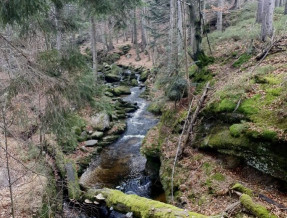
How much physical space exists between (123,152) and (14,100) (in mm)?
7559

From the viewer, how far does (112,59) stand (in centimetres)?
3441

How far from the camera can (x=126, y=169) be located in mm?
11320

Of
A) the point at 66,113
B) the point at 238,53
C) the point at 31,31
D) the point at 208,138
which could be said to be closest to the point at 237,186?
the point at 208,138

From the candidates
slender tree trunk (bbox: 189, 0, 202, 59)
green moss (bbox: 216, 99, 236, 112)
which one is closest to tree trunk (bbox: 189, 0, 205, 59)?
slender tree trunk (bbox: 189, 0, 202, 59)

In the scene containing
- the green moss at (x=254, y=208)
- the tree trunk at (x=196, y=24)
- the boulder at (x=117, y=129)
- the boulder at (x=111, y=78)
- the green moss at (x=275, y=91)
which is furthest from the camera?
the boulder at (x=111, y=78)

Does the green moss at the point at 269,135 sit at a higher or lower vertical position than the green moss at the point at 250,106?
lower

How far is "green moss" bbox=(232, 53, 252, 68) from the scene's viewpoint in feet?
34.5

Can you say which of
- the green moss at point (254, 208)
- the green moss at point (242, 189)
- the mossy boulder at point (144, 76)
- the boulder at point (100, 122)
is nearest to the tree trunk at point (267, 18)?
the green moss at point (242, 189)

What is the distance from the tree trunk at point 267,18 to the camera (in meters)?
10.5

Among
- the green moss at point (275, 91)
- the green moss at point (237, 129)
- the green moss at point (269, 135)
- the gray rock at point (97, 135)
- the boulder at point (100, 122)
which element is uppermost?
the green moss at point (275, 91)

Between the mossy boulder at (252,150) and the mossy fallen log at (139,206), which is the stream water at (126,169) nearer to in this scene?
the mossy fallen log at (139,206)

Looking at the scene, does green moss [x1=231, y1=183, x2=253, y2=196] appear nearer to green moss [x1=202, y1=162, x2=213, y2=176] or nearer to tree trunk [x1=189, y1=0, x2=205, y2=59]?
green moss [x1=202, y1=162, x2=213, y2=176]

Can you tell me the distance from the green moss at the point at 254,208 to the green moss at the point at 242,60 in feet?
22.1

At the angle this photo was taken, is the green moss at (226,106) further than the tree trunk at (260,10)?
No
